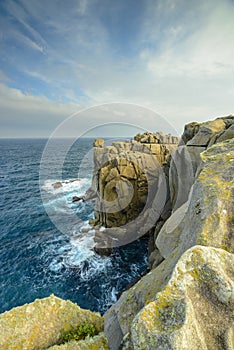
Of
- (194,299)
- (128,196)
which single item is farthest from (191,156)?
(128,196)

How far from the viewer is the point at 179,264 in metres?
3.52

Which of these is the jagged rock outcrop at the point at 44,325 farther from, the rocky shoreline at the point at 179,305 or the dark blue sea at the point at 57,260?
the dark blue sea at the point at 57,260

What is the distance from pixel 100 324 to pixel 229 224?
3899 millimetres

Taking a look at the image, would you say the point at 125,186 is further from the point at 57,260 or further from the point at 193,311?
the point at 193,311

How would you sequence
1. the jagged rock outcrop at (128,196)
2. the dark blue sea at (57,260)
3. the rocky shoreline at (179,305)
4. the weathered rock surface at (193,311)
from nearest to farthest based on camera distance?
1. the weathered rock surface at (193,311)
2. the rocky shoreline at (179,305)
3. the dark blue sea at (57,260)
4. the jagged rock outcrop at (128,196)

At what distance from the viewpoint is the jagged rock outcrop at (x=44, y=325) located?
12.2ft

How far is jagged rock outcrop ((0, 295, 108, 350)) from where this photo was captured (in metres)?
3.72

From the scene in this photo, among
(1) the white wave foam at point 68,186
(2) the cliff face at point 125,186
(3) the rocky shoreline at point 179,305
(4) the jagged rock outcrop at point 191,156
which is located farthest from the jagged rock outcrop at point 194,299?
(1) the white wave foam at point 68,186

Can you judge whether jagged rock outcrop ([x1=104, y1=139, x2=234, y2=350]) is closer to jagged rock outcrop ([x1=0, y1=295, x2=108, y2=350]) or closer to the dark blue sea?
jagged rock outcrop ([x1=0, y1=295, x2=108, y2=350])

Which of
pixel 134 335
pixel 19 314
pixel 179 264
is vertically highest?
pixel 179 264

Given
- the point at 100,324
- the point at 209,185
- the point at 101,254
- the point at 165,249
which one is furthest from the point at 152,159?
the point at 100,324

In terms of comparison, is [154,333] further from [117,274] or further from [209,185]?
[117,274]

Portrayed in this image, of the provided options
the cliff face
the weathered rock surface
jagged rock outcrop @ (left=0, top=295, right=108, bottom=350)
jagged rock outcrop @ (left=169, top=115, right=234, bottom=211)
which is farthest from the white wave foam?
the weathered rock surface

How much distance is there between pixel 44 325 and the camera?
4008 millimetres
